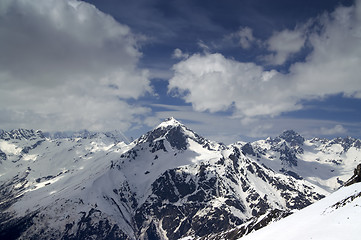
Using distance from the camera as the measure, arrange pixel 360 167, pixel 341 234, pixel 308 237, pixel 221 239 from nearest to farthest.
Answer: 1. pixel 341 234
2. pixel 308 237
3. pixel 360 167
4. pixel 221 239

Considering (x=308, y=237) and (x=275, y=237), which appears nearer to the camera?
(x=308, y=237)

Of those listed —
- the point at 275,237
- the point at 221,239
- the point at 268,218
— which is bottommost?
the point at 221,239

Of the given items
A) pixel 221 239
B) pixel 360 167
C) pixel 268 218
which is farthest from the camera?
pixel 221 239

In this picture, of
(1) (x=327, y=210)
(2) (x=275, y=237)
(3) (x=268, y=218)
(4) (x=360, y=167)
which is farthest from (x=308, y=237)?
(3) (x=268, y=218)

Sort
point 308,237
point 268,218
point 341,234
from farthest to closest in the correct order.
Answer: point 268,218, point 308,237, point 341,234

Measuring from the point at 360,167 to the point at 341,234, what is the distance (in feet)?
160

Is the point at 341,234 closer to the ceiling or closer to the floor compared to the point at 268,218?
closer to the ceiling

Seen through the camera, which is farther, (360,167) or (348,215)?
(360,167)

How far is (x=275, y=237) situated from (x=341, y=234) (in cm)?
1508

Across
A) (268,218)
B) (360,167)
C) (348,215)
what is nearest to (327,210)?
(348,215)

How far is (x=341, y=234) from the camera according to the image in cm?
3206

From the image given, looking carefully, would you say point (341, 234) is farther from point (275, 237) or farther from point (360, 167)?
point (360, 167)

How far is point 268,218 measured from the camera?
13962cm

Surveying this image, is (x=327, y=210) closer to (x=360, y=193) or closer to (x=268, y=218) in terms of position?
(x=360, y=193)
